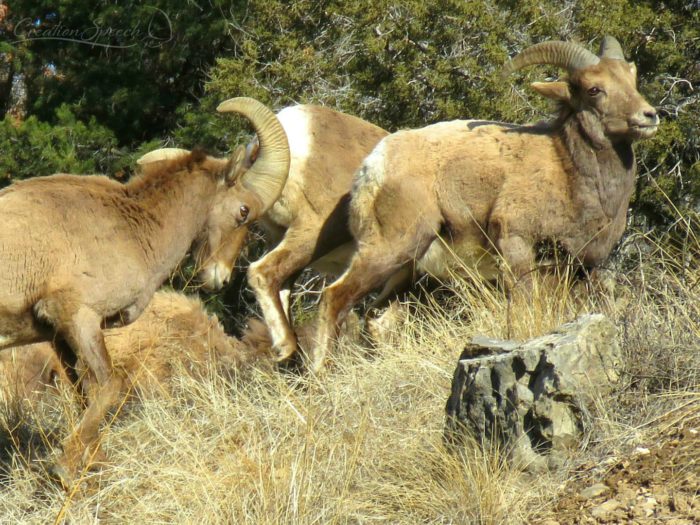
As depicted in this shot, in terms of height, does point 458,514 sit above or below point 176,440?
above

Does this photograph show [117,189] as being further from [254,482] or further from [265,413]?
[254,482]

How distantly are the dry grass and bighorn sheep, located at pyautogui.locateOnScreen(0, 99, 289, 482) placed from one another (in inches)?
14.0

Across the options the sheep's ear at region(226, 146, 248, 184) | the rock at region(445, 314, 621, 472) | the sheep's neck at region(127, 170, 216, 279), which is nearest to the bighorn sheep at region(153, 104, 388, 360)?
the sheep's ear at region(226, 146, 248, 184)

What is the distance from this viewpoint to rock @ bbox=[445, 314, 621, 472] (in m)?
5.23

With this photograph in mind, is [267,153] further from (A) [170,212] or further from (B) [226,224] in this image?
(A) [170,212]

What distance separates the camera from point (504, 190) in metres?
8.48

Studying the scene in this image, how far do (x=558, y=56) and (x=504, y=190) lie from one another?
1298 millimetres

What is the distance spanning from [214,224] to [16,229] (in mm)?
1365

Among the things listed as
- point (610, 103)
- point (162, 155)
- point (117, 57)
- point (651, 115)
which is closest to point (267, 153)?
point (162, 155)

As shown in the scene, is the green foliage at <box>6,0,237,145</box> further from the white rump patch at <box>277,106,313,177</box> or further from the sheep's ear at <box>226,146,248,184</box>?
the sheep's ear at <box>226,146,248,184</box>

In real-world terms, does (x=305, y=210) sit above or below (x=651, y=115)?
below

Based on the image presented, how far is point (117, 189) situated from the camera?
6.96m

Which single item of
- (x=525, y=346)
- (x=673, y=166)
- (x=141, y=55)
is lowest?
(x=673, y=166)

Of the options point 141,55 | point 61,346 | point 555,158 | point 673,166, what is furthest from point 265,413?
point 141,55
